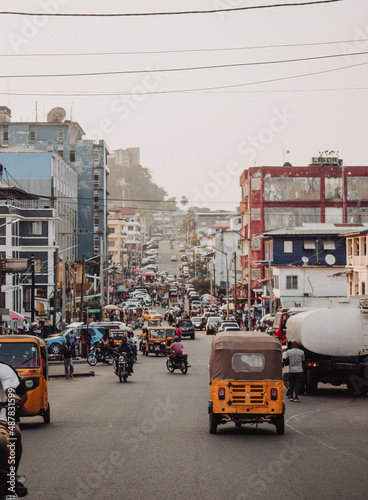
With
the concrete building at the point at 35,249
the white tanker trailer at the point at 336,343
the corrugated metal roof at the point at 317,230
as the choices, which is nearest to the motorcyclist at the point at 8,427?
the white tanker trailer at the point at 336,343

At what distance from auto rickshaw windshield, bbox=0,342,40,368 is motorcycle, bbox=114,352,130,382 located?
1255 centimetres

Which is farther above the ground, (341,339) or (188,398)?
(341,339)

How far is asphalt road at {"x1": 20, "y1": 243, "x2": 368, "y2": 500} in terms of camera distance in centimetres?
1032

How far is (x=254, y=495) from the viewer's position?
9.91 meters

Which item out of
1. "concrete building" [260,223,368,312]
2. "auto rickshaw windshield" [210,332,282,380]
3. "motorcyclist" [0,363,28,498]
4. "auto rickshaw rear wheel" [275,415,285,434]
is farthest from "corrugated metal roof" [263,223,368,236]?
"motorcyclist" [0,363,28,498]

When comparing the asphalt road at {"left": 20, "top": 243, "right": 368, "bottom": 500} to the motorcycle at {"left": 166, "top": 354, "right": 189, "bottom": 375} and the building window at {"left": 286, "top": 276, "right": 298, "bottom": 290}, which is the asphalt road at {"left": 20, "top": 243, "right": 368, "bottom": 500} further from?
the building window at {"left": 286, "top": 276, "right": 298, "bottom": 290}

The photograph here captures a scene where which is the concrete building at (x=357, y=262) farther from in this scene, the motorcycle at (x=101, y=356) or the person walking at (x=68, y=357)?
the person walking at (x=68, y=357)

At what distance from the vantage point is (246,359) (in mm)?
16781

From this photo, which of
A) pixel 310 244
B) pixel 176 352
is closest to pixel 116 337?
pixel 176 352

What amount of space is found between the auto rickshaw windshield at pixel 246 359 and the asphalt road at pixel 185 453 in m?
1.18

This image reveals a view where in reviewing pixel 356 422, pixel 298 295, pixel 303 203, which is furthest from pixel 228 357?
pixel 303 203

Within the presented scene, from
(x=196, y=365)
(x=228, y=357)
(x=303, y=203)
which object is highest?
(x=303, y=203)

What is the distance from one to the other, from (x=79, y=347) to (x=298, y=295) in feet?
104

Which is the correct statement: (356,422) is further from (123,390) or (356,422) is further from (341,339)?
(123,390)
